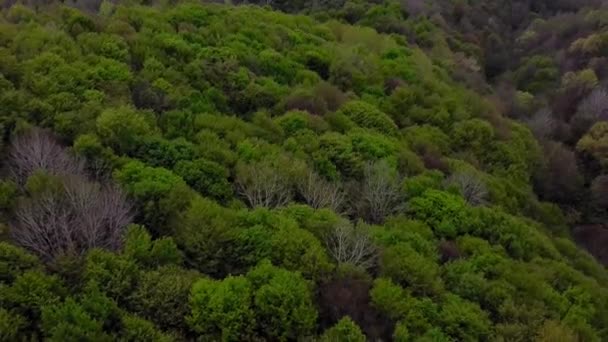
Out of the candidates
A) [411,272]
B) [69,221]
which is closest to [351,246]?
[411,272]

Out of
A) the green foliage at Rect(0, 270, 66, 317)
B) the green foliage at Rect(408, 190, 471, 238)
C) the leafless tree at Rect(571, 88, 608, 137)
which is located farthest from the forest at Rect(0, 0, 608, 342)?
the leafless tree at Rect(571, 88, 608, 137)

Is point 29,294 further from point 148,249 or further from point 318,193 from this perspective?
point 318,193

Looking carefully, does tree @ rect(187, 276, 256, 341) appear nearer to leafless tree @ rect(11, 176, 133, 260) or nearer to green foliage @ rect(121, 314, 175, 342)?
green foliage @ rect(121, 314, 175, 342)

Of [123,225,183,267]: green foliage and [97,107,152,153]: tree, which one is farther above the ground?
[97,107,152,153]: tree

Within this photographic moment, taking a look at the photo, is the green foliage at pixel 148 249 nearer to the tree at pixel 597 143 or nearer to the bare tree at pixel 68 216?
the bare tree at pixel 68 216

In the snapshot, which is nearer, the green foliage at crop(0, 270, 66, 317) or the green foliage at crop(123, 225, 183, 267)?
the green foliage at crop(0, 270, 66, 317)

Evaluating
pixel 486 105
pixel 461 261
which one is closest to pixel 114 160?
pixel 461 261

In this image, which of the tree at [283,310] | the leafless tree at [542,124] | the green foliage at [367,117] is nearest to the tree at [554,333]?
the tree at [283,310]

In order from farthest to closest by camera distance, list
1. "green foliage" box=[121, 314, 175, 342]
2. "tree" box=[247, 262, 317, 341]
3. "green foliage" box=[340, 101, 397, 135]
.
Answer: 1. "green foliage" box=[340, 101, 397, 135]
2. "tree" box=[247, 262, 317, 341]
3. "green foliage" box=[121, 314, 175, 342]
